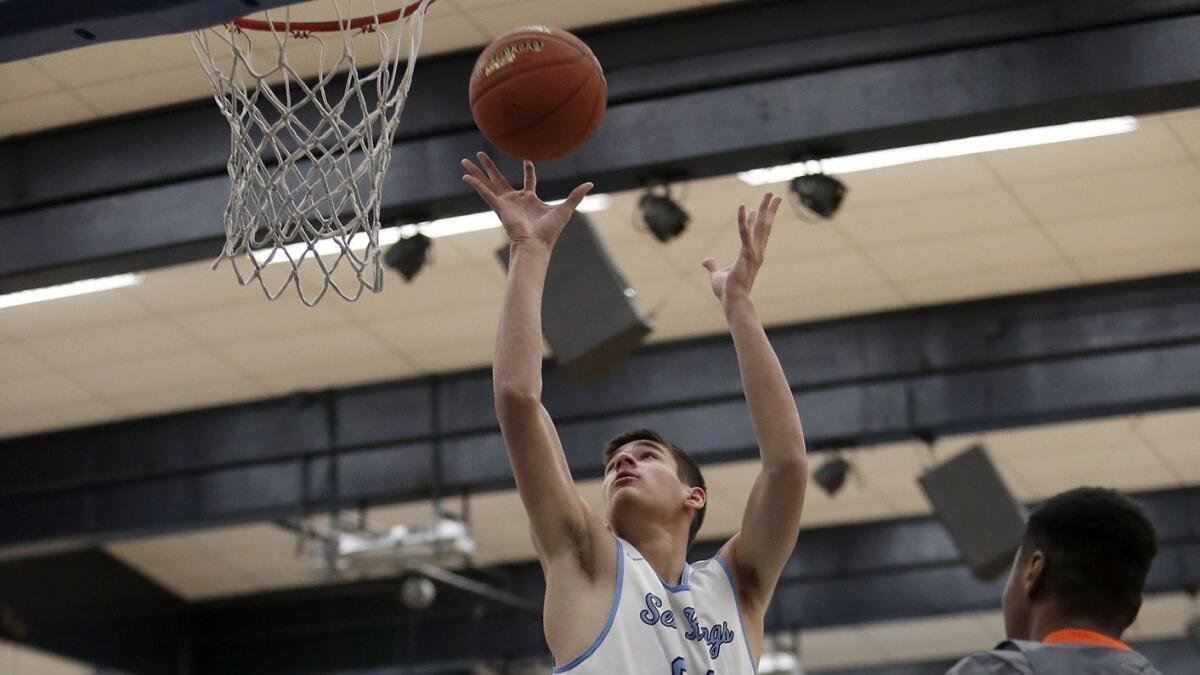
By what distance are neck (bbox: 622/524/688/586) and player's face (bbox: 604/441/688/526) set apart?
0.04 metres

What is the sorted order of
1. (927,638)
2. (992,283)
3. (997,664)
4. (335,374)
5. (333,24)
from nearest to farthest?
(997,664)
(333,24)
(992,283)
(335,374)
(927,638)

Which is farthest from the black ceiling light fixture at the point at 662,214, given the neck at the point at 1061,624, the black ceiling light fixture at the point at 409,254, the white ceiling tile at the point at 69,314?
the neck at the point at 1061,624

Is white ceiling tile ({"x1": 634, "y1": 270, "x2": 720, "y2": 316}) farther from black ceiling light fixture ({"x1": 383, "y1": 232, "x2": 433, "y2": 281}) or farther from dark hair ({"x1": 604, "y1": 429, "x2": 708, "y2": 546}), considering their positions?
dark hair ({"x1": 604, "y1": 429, "x2": 708, "y2": 546})

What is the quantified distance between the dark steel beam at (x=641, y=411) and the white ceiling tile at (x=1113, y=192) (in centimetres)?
92

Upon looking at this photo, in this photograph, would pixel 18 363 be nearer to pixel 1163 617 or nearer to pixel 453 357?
pixel 453 357

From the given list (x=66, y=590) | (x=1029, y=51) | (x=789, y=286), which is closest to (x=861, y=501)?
(x=789, y=286)

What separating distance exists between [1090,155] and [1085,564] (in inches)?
213

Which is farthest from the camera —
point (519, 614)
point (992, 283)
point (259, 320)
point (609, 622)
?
point (519, 614)

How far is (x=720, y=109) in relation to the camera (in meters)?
6.90

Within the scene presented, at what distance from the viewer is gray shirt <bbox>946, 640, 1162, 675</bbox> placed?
2.72m

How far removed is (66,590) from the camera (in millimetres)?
13703

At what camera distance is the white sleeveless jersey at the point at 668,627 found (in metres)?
3.11

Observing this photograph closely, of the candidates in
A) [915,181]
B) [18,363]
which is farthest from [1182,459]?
[18,363]

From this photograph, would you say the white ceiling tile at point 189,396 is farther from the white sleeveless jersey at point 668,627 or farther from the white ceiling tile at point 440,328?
the white sleeveless jersey at point 668,627
